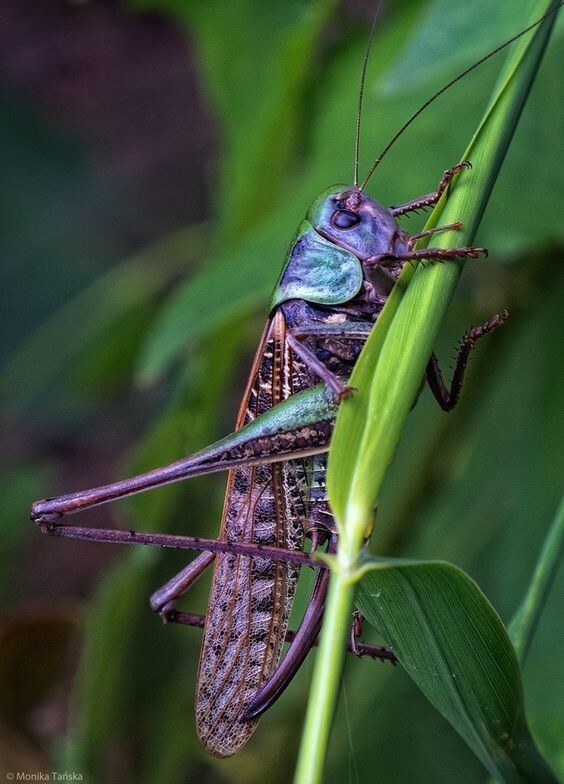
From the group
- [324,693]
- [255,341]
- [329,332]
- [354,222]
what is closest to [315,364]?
[329,332]

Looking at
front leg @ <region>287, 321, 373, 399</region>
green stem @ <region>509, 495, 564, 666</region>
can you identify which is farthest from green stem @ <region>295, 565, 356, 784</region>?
front leg @ <region>287, 321, 373, 399</region>

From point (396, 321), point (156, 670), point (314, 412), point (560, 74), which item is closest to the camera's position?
point (396, 321)

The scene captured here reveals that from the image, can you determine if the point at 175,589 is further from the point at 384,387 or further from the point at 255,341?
the point at 255,341

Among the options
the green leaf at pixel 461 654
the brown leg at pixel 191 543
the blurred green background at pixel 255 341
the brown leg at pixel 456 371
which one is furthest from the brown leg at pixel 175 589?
the green leaf at pixel 461 654

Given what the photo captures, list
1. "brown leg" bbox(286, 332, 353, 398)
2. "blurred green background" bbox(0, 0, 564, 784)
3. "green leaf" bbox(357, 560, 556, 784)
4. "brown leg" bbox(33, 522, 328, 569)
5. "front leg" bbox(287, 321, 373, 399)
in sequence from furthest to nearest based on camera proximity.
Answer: "blurred green background" bbox(0, 0, 564, 784) → "front leg" bbox(287, 321, 373, 399) → "brown leg" bbox(33, 522, 328, 569) → "brown leg" bbox(286, 332, 353, 398) → "green leaf" bbox(357, 560, 556, 784)

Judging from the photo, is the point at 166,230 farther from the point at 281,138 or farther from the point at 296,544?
the point at 296,544

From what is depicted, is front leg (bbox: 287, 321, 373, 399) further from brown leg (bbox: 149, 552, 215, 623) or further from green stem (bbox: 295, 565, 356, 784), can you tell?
green stem (bbox: 295, 565, 356, 784)

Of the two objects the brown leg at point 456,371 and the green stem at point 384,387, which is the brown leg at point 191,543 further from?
the green stem at point 384,387

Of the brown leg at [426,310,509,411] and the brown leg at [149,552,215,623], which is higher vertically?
the brown leg at [426,310,509,411]

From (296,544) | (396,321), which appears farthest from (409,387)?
(296,544)
